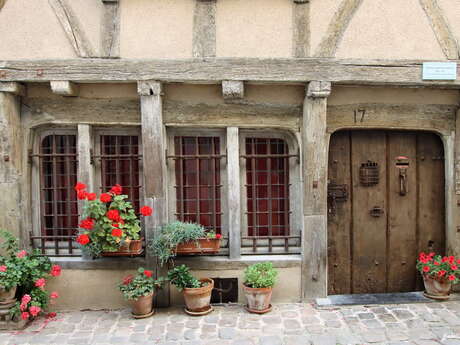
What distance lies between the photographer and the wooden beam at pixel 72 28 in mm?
3406

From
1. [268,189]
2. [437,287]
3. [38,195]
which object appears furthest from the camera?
[268,189]

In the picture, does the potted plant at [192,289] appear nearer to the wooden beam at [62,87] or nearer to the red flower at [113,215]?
the red flower at [113,215]

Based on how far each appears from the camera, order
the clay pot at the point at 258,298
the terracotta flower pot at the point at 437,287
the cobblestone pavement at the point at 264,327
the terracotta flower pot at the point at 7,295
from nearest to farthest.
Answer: the cobblestone pavement at the point at 264,327
the terracotta flower pot at the point at 7,295
the clay pot at the point at 258,298
the terracotta flower pot at the point at 437,287

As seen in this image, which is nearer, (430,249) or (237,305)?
(237,305)

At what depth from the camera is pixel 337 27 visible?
3.47 metres

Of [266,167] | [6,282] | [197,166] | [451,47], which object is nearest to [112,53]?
[197,166]

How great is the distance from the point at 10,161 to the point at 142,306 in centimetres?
204

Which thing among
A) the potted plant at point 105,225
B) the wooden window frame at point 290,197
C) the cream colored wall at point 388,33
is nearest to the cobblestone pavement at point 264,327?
the wooden window frame at point 290,197

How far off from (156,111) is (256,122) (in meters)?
1.07

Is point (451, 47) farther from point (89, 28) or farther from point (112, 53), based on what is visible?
point (89, 28)

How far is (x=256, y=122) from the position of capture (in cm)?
368

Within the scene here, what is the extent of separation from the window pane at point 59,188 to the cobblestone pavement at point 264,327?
96 cm

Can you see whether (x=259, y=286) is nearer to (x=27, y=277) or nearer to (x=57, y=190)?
(x=27, y=277)

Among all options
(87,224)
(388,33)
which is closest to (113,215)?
(87,224)
